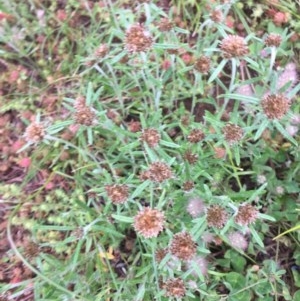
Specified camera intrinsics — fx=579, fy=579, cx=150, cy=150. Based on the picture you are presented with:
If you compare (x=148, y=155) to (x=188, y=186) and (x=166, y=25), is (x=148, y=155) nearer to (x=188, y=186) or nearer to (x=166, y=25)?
(x=188, y=186)

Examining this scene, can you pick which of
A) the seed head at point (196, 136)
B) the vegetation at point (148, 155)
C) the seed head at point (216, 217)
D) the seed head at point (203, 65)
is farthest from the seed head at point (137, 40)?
the seed head at point (216, 217)

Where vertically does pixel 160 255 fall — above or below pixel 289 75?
below

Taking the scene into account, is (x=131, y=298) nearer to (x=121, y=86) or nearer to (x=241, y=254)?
(x=241, y=254)

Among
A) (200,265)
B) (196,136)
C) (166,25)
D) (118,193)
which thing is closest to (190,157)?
(196,136)

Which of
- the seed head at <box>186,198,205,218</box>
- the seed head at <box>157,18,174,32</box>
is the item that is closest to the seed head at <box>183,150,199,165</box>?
the seed head at <box>186,198,205,218</box>

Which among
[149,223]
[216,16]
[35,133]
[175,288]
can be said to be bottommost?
[175,288]

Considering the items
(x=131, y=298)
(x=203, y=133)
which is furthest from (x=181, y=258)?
(x=203, y=133)

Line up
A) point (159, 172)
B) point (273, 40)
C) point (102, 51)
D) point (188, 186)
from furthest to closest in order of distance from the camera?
1. point (102, 51)
2. point (273, 40)
3. point (188, 186)
4. point (159, 172)
